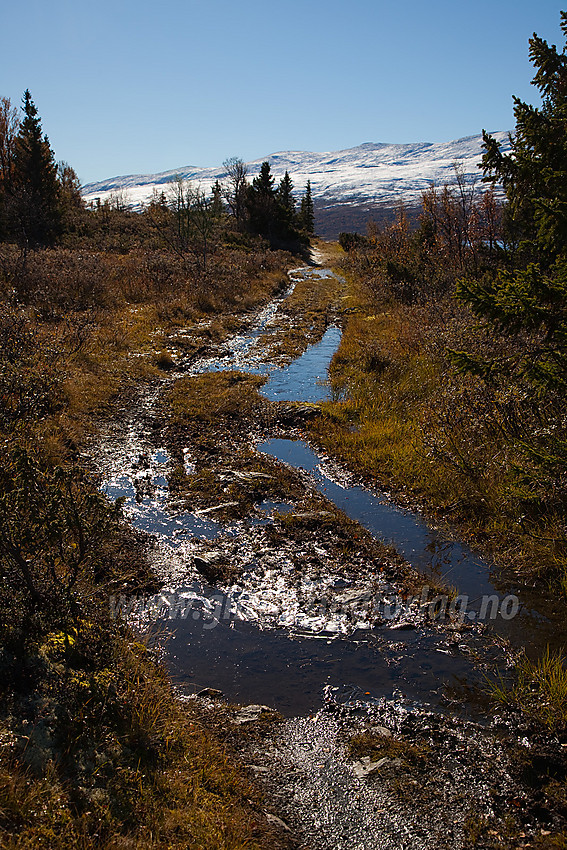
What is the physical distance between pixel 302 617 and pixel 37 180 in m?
39.1

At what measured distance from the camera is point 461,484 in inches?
333

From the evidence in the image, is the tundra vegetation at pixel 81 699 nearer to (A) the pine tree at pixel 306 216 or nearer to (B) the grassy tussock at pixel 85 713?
(B) the grassy tussock at pixel 85 713

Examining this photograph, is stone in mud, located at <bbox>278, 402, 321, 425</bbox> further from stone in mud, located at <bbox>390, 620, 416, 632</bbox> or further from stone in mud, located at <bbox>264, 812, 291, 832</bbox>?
stone in mud, located at <bbox>264, 812, 291, 832</bbox>

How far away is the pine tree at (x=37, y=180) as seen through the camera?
107 feet

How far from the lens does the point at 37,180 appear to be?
1407 inches

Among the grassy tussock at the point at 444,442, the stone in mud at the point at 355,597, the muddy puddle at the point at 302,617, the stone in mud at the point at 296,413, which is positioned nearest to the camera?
A: the muddy puddle at the point at 302,617

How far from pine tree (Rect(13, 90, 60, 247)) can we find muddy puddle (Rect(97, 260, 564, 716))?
30.1 m

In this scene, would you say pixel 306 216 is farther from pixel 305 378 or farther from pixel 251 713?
pixel 251 713

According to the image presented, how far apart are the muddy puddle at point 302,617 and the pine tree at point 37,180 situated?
3007cm

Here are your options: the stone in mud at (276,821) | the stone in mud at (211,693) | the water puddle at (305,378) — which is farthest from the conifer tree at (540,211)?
the water puddle at (305,378)

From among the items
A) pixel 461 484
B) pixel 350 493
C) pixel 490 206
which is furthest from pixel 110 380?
pixel 490 206

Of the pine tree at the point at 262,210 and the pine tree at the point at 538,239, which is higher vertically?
the pine tree at the point at 262,210

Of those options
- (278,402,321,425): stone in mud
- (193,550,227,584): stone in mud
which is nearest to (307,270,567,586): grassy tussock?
(278,402,321,425): stone in mud

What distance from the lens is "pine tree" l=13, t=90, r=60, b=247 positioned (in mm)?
32750
